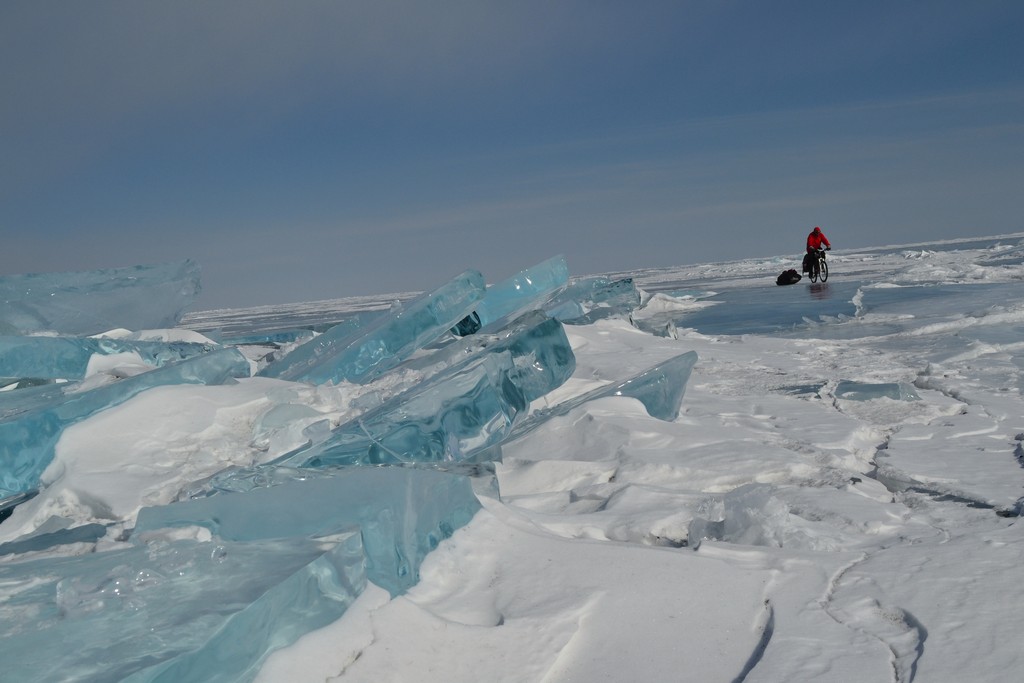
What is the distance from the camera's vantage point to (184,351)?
5.00m

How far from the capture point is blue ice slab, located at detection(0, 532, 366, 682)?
1175 millimetres

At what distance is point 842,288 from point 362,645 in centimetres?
1154

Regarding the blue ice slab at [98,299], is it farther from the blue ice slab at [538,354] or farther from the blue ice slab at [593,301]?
the blue ice slab at [538,354]

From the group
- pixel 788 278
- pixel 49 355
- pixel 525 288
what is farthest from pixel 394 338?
pixel 788 278

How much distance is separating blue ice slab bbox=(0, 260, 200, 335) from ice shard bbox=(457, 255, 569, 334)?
8.16 ft

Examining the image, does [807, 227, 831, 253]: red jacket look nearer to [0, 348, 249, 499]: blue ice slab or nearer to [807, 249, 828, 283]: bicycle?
[807, 249, 828, 283]: bicycle

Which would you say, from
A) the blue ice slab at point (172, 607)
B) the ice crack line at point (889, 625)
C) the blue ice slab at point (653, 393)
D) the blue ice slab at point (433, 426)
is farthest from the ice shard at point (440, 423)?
the ice crack line at point (889, 625)

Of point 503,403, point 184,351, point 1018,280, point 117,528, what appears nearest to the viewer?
point 117,528

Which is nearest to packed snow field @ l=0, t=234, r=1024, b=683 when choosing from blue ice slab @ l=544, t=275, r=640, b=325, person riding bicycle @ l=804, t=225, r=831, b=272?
blue ice slab @ l=544, t=275, r=640, b=325

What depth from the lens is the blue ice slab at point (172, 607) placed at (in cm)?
117

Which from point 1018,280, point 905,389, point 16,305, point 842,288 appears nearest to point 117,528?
point 905,389

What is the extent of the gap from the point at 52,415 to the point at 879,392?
129 inches

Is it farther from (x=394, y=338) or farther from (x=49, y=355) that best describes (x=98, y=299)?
(x=394, y=338)

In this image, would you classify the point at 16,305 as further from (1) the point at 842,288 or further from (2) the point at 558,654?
(1) the point at 842,288
